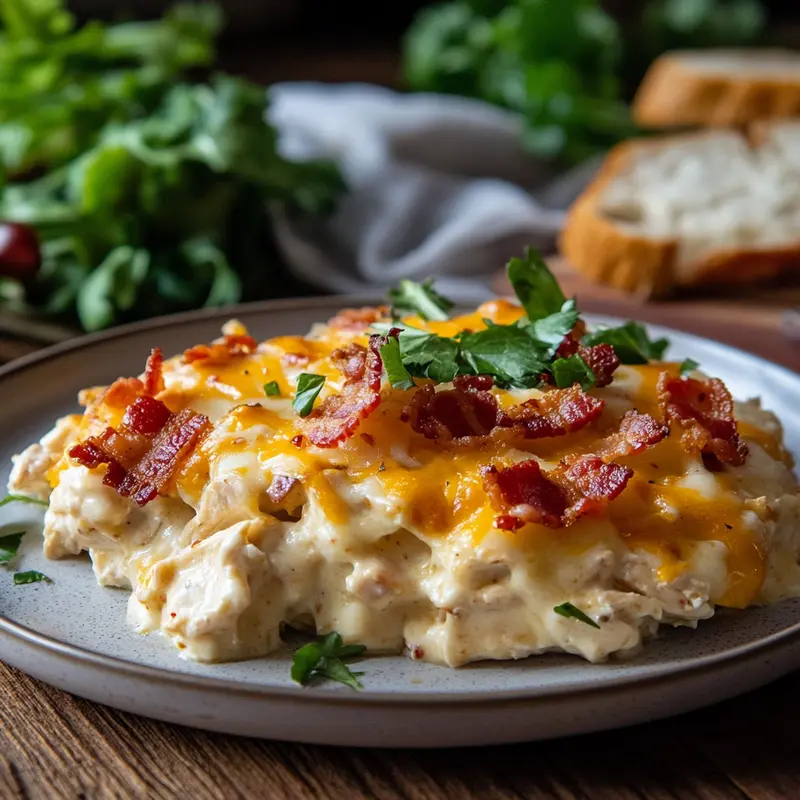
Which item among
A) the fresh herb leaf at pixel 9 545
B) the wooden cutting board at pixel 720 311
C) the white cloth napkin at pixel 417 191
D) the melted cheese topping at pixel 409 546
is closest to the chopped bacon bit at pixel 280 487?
the melted cheese topping at pixel 409 546

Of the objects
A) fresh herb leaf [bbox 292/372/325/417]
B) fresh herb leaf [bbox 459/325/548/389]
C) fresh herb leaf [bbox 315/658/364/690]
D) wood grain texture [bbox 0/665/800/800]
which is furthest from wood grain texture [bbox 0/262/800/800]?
fresh herb leaf [bbox 459/325/548/389]

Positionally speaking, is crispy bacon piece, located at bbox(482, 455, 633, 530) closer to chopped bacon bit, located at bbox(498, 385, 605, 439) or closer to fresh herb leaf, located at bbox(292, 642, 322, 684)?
chopped bacon bit, located at bbox(498, 385, 605, 439)

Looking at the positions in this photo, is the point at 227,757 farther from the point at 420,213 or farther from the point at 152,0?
the point at 152,0

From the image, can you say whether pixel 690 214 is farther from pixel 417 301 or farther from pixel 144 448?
pixel 144 448

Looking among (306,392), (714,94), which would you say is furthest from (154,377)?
(714,94)

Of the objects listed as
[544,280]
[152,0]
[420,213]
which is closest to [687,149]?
[420,213]

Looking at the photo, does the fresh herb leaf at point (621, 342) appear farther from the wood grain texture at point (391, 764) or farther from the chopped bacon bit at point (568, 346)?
the wood grain texture at point (391, 764)
